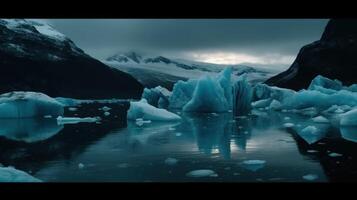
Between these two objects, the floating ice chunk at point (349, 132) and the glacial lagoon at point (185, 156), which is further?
the floating ice chunk at point (349, 132)

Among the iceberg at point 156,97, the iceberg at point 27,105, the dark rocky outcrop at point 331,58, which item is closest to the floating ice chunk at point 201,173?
the iceberg at point 27,105

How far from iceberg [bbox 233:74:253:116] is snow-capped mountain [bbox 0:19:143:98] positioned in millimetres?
33709

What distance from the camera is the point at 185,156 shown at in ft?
26.2

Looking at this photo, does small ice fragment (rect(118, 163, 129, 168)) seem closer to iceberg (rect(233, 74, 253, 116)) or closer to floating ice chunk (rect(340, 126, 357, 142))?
floating ice chunk (rect(340, 126, 357, 142))

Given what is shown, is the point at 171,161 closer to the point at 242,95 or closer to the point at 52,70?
the point at 242,95

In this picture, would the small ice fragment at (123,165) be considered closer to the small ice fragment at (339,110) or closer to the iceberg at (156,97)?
the small ice fragment at (339,110)

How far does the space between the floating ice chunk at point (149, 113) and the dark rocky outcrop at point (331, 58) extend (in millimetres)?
30897

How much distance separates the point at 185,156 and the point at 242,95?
17.4 meters

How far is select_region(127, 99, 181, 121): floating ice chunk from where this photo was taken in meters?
16.6

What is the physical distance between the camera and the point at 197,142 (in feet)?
33.2

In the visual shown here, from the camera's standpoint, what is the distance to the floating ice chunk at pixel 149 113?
54.6 feet
